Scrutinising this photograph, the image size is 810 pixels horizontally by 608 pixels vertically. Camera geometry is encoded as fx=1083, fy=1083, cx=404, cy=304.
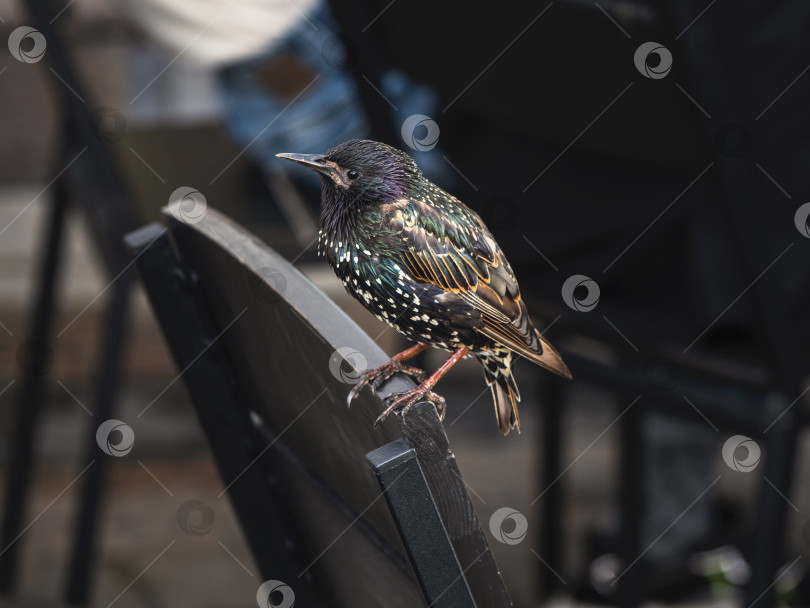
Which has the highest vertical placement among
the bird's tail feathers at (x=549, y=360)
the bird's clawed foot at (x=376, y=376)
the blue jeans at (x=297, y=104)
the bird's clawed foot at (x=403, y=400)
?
the blue jeans at (x=297, y=104)

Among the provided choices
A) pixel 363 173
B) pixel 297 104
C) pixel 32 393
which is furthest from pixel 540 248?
pixel 32 393

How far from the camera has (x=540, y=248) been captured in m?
1.41

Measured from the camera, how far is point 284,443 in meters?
0.74

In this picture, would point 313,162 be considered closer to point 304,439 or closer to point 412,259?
point 412,259

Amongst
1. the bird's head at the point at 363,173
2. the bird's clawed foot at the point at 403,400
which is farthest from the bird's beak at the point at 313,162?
the bird's clawed foot at the point at 403,400

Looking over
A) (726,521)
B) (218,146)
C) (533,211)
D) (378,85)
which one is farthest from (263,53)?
(726,521)

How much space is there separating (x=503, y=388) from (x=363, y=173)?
0.22m

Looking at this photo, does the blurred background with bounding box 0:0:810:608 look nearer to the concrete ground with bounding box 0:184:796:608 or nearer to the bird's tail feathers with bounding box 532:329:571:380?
the concrete ground with bounding box 0:184:796:608

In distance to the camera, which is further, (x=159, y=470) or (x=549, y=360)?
(x=159, y=470)

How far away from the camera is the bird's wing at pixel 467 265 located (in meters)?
0.54

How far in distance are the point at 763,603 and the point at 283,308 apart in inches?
35.1

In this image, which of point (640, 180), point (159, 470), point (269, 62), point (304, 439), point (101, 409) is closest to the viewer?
point (304, 439)

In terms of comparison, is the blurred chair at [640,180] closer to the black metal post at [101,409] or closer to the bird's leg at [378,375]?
the black metal post at [101,409]

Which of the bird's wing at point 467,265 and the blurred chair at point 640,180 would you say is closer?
the bird's wing at point 467,265
